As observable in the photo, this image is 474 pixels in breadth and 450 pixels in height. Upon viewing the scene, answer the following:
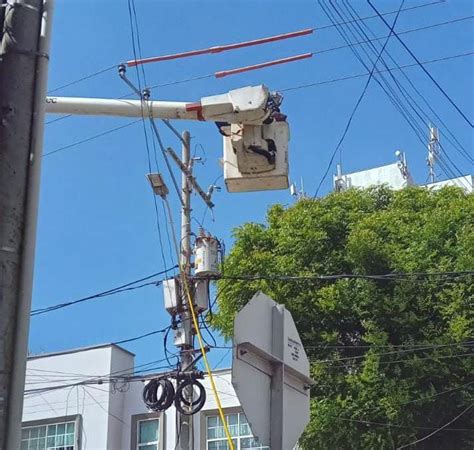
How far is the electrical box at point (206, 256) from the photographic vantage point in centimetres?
1351

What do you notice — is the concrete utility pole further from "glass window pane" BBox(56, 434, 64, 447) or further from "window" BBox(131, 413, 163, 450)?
"glass window pane" BBox(56, 434, 64, 447)

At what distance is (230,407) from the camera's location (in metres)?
19.7

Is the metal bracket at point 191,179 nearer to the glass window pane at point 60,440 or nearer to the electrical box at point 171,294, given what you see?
the electrical box at point 171,294

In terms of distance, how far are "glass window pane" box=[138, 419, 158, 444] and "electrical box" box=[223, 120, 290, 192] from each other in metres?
15.7

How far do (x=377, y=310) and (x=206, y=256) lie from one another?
540 centimetres

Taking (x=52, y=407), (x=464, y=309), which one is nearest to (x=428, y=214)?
(x=464, y=309)

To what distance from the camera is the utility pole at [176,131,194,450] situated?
12.7 meters

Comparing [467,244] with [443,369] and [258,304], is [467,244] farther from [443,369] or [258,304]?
[258,304]

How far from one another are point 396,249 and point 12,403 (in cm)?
1606

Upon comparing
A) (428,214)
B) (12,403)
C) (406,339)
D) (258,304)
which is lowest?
(12,403)

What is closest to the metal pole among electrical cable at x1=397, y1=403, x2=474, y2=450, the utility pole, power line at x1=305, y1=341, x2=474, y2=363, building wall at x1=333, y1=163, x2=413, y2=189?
the utility pole

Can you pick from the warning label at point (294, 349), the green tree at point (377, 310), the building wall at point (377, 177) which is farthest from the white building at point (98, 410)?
the building wall at point (377, 177)

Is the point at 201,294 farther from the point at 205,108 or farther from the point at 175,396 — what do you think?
the point at 205,108

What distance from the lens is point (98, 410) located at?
20766 millimetres
